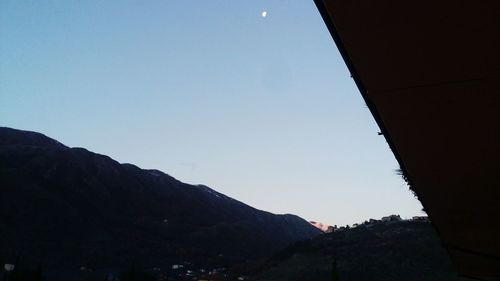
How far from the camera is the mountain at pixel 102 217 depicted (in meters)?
74.1

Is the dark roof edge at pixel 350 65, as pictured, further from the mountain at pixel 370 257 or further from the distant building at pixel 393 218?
the distant building at pixel 393 218

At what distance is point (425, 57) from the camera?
222cm

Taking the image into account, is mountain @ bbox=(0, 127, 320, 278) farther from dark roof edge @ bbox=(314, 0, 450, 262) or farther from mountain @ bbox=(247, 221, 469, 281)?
dark roof edge @ bbox=(314, 0, 450, 262)

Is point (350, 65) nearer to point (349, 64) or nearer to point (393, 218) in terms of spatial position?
point (349, 64)

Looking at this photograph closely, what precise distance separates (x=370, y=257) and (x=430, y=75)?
6027 cm

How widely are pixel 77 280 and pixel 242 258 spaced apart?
40.2 m

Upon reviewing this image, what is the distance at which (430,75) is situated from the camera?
2365mm

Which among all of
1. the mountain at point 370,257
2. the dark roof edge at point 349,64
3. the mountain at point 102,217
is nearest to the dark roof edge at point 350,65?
the dark roof edge at point 349,64

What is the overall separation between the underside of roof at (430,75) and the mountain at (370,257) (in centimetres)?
4094

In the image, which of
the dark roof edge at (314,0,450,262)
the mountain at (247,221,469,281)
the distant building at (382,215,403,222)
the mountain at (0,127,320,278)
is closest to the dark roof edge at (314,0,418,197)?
the dark roof edge at (314,0,450,262)

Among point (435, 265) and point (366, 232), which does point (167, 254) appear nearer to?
point (366, 232)

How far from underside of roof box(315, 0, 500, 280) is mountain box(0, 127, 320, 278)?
7020 cm

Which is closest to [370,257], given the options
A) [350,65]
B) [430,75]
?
[430,75]

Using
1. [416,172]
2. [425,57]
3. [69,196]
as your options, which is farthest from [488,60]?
[69,196]
